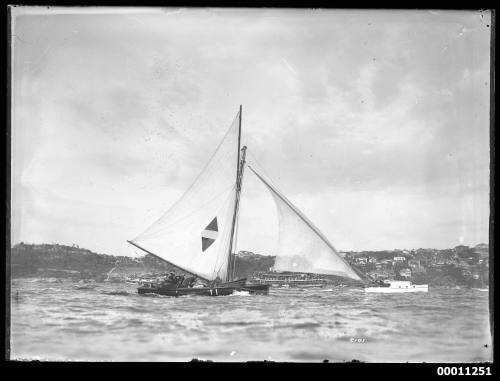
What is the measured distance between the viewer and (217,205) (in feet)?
33.6

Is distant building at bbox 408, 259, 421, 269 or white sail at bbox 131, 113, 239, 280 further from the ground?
white sail at bbox 131, 113, 239, 280

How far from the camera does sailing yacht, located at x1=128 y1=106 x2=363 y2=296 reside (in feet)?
30.0

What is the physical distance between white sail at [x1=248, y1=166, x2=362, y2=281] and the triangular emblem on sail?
1544mm

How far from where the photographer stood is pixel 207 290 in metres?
10.4

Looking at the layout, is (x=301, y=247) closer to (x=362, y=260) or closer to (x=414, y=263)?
(x=362, y=260)

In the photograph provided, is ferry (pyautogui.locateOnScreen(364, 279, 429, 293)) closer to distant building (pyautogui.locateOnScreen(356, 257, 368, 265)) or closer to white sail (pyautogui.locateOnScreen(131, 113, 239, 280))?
distant building (pyautogui.locateOnScreen(356, 257, 368, 265))

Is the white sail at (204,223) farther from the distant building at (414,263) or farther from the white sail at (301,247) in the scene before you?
the distant building at (414,263)

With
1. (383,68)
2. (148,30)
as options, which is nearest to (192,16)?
(148,30)

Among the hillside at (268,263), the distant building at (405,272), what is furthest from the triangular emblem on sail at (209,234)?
the distant building at (405,272)
